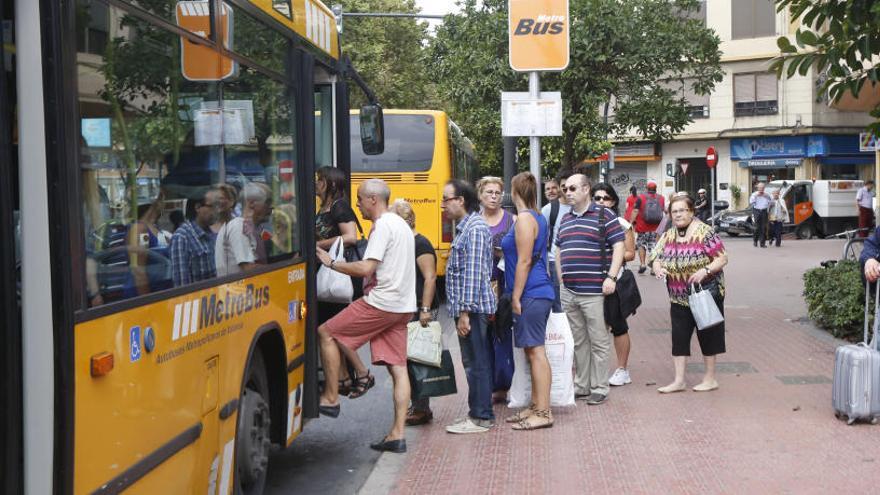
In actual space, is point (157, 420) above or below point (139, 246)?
below

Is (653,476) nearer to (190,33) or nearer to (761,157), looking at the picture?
(190,33)

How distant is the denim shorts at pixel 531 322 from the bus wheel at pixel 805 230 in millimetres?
31617

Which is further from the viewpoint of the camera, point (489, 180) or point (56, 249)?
point (489, 180)

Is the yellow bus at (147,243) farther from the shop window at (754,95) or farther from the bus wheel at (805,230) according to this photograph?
the shop window at (754,95)

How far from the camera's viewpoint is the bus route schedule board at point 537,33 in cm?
1259

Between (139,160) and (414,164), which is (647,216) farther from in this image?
(139,160)

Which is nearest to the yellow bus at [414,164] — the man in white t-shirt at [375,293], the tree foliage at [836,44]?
the tree foliage at [836,44]

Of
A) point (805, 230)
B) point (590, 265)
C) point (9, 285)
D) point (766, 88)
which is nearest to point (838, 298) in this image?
point (590, 265)

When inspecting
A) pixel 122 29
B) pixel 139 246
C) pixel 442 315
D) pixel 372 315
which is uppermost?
pixel 122 29

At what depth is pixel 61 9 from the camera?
11.2 feet

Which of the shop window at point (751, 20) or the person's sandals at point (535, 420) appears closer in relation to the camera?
the person's sandals at point (535, 420)

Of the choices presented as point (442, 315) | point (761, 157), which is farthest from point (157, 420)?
point (761, 157)

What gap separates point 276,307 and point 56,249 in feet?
8.67

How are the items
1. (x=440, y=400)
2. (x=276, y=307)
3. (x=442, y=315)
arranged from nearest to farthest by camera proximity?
(x=276, y=307)
(x=440, y=400)
(x=442, y=315)
